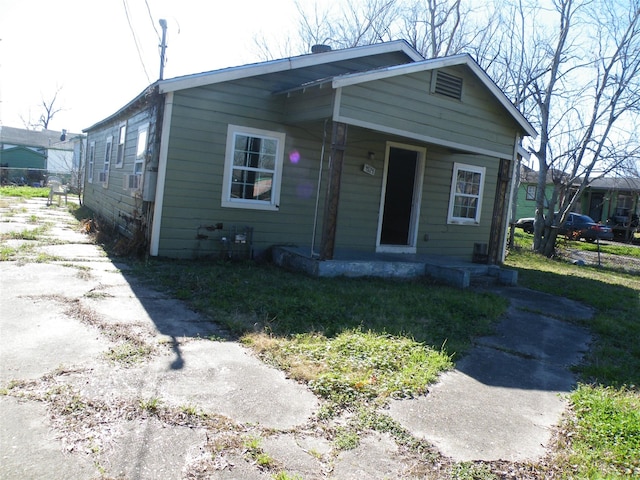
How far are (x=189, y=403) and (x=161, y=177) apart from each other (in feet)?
18.3

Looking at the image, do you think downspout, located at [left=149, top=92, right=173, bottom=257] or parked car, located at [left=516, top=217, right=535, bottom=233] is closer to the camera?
downspout, located at [left=149, top=92, right=173, bottom=257]

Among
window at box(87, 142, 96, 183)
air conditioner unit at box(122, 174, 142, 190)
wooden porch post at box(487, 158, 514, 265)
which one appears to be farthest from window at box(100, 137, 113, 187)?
wooden porch post at box(487, 158, 514, 265)

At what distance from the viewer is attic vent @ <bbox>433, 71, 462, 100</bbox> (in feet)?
28.0

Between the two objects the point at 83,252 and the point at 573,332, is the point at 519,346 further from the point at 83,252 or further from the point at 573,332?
the point at 83,252

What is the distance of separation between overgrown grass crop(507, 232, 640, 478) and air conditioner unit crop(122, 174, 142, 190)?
7833 mm

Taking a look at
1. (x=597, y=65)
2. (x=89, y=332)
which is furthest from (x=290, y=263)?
(x=597, y=65)

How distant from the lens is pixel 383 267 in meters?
Answer: 8.34

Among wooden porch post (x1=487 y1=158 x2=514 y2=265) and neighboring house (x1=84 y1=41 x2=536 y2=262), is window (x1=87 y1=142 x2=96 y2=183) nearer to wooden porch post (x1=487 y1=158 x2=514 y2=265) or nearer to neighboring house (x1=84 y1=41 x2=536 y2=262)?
neighboring house (x1=84 y1=41 x2=536 y2=262)

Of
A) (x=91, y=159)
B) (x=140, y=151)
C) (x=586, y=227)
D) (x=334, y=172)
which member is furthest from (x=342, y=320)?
(x=586, y=227)

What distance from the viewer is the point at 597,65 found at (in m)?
17.5

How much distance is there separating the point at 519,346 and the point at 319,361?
246cm

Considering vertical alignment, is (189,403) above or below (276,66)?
below

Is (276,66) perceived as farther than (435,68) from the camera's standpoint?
Yes

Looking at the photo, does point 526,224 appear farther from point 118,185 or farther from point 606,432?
point 606,432
